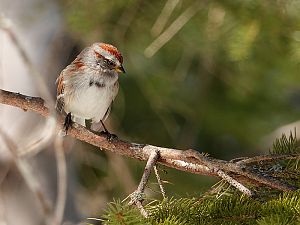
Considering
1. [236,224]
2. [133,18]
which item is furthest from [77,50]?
[236,224]

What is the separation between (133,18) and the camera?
3.73 metres

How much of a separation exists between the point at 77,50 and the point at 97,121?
115 centimetres

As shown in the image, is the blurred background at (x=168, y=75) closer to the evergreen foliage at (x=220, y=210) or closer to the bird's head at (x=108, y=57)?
the bird's head at (x=108, y=57)

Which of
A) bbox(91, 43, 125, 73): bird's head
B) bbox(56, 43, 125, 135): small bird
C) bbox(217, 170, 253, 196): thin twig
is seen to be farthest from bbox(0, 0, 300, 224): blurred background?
bbox(217, 170, 253, 196): thin twig

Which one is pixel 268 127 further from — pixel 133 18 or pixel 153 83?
pixel 133 18

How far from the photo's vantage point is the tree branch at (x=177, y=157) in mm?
1940

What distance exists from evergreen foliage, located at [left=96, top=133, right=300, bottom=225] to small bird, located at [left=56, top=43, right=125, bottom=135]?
1.04m

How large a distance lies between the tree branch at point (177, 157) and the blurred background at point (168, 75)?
2.89ft

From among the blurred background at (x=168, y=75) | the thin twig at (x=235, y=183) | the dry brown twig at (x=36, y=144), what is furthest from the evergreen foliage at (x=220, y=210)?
the blurred background at (x=168, y=75)

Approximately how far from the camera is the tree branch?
1940mm

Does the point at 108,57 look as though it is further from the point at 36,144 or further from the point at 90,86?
the point at 36,144

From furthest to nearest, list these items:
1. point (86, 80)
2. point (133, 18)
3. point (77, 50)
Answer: point (77, 50), point (133, 18), point (86, 80)

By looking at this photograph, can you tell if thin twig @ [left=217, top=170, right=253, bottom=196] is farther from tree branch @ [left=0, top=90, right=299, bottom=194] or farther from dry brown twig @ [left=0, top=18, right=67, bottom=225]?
dry brown twig @ [left=0, top=18, right=67, bottom=225]

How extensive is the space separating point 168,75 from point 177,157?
7.58ft
